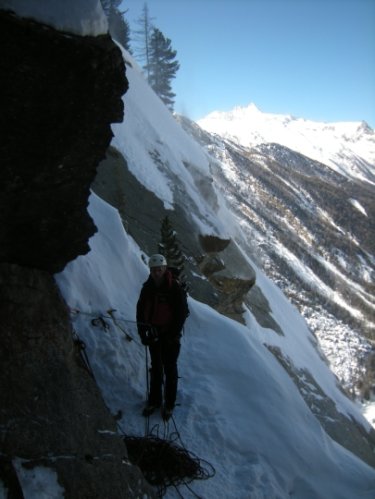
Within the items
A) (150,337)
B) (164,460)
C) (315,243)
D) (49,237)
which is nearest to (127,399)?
(150,337)

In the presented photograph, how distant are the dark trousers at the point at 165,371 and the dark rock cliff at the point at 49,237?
1219 mm

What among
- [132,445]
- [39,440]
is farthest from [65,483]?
[132,445]

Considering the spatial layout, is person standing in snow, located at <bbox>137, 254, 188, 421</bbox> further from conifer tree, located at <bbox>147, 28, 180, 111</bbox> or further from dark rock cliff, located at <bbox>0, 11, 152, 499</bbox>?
conifer tree, located at <bbox>147, 28, 180, 111</bbox>

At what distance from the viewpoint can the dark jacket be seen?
553cm

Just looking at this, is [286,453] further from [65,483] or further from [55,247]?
[55,247]

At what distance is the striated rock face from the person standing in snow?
1435 millimetres

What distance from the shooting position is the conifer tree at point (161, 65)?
161 ft

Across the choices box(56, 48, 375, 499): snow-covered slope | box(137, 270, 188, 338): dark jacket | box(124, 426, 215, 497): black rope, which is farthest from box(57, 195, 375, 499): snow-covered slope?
box(137, 270, 188, 338): dark jacket

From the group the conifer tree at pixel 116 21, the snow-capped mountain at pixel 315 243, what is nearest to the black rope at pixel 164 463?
the conifer tree at pixel 116 21

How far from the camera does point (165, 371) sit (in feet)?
18.6

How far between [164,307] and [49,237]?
188 cm

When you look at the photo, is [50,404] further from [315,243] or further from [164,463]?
[315,243]

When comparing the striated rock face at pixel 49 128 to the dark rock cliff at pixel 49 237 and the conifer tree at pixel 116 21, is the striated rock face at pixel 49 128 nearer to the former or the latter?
the dark rock cliff at pixel 49 237

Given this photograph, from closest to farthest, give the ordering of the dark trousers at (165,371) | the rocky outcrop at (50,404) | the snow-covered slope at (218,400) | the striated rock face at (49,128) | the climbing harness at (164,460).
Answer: the striated rock face at (49,128), the rocky outcrop at (50,404), the climbing harness at (164,460), the snow-covered slope at (218,400), the dark trousers at (165,371)
